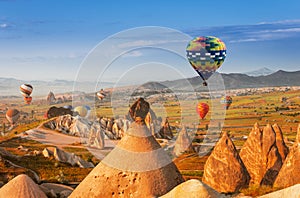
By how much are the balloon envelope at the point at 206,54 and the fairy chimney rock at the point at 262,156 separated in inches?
347

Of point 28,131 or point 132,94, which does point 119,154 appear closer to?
point 132,94

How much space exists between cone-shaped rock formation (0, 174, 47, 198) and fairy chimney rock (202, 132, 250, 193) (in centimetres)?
793

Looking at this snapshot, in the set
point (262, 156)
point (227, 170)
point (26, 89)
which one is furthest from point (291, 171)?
point (26, 89)

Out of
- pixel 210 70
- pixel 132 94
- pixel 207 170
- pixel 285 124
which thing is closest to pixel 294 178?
pixel 207 170

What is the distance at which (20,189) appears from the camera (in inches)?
441

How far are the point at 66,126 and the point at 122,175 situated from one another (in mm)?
39584

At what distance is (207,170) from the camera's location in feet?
58.8

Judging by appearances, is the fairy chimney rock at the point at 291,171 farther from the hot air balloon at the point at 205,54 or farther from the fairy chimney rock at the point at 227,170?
the hot air balloon at the point at 205,54

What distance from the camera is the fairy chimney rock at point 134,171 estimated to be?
10.7m

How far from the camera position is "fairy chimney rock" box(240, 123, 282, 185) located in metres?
18.1

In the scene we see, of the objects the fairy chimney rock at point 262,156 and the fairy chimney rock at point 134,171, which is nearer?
the fairy chimney rock at point 134,171

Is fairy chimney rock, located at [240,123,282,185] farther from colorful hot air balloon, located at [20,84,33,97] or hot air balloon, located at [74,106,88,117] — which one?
hot air balloon, located at [74,106,88,117]

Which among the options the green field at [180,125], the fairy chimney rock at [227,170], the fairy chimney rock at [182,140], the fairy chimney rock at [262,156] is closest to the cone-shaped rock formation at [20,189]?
the green field at [180,125]

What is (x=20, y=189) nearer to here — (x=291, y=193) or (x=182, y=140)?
(x=291, y=193)
